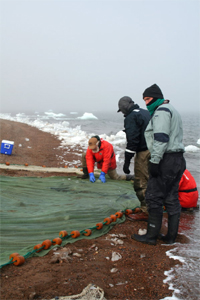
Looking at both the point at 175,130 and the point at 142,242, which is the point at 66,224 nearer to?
the point at 142,242

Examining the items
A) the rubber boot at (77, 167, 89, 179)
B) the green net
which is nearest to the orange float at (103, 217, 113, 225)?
the green net

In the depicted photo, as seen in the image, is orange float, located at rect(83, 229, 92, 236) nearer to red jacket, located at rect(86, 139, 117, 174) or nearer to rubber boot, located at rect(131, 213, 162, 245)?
rubber boot, located at rect(131, 213, 162, 245)

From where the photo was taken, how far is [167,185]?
337 cm

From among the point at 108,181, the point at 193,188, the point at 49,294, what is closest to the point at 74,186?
the point at 108,181

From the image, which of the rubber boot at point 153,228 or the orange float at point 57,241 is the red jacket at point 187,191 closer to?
the rubber boot at point 153,228

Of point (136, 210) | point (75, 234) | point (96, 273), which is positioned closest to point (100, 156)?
point (136, 210)

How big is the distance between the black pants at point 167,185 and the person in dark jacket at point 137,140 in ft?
3.38

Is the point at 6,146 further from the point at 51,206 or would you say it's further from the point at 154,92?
the point at 154,92

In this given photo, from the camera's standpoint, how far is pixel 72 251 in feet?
10.3

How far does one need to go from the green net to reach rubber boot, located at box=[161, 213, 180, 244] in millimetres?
884

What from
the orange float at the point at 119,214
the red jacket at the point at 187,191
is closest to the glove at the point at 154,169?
the orange float at the point at 119,214

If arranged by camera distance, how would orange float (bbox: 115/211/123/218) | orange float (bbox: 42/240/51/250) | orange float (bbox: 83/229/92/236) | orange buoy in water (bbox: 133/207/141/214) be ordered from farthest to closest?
orange buoy in water (bbox: 133/207/141/214)
orange float (bbox: 115/211/123/218)
orange float (bbox: 83/229/92/236)
orange float (bbox: 42/240/51/250)

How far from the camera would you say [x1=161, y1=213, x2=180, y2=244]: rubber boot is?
3494 millimetres

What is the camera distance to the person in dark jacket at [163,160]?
3.23 metres
